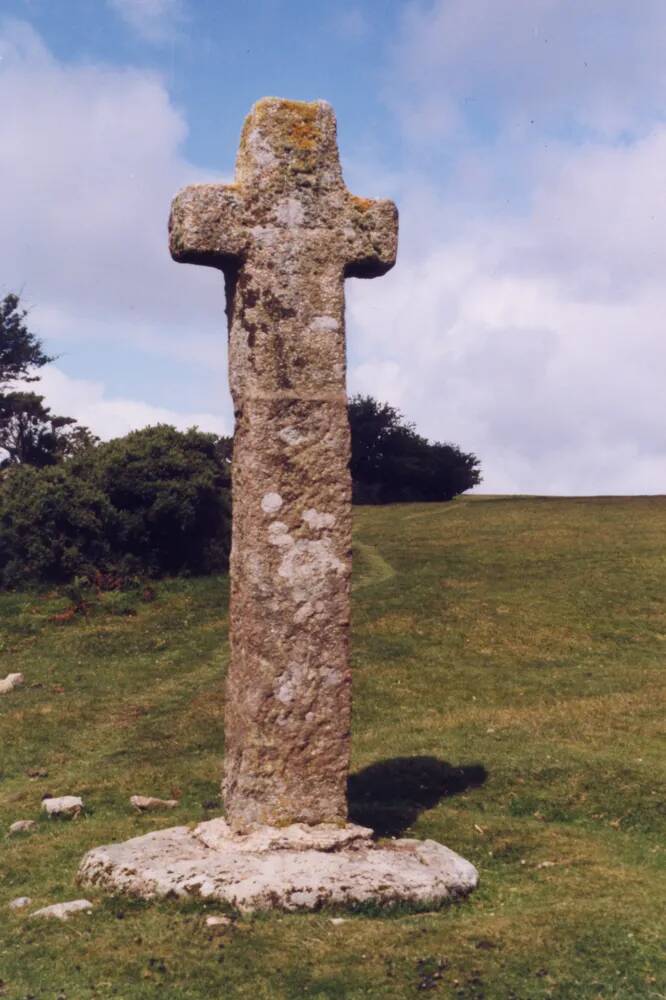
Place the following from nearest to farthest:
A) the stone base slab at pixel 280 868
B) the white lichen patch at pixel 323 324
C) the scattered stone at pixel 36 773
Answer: the stone base slab at pixel 280 868, the white lichen patch at pixel 323 324, the scattered stone at pixel 36 773

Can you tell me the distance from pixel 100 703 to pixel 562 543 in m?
17.9

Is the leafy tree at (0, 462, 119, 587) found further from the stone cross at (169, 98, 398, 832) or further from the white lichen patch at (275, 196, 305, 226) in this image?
the white lichen patch at (275, 196, 305, 226)

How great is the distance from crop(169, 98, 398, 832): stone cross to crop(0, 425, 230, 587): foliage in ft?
59.9

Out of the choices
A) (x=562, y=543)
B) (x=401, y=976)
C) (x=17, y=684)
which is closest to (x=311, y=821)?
(x=401, y=976)

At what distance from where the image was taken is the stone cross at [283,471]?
9.63 m

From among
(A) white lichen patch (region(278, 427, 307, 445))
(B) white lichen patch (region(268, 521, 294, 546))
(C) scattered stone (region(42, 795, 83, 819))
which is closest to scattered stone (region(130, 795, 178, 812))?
(C) scattered stone (region(42, 795, 83, 819))

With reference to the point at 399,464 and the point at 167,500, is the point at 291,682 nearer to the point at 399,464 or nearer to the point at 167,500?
the point at 167,500

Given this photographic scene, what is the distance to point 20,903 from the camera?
951cm

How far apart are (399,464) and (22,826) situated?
52.5 metres

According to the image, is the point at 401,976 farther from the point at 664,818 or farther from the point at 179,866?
the point at 664,818

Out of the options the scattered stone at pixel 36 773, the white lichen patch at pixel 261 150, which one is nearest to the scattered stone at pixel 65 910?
the white lichen patch at pixel 261 150

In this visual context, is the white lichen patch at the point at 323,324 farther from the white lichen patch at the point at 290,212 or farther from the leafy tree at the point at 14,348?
the leafy tree at the point at 14,348

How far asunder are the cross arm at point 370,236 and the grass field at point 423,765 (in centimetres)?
554

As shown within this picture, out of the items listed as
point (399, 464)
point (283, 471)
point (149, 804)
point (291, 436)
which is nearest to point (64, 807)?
point (149, 804)
